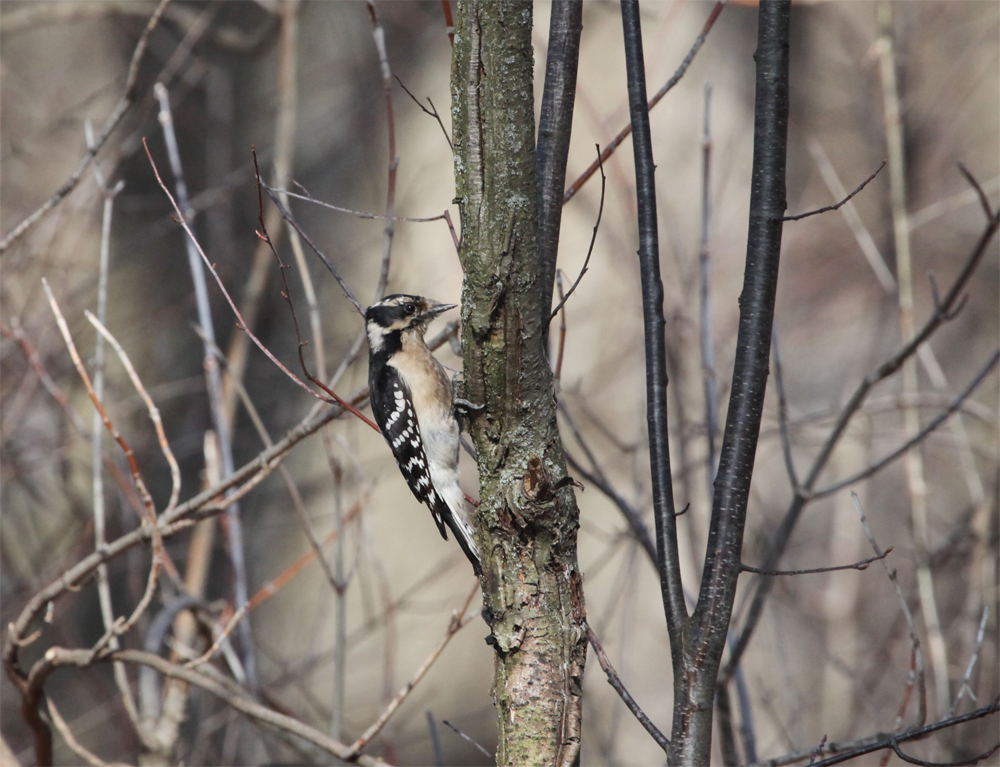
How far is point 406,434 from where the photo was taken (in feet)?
11.3

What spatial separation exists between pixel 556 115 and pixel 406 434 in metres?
1.90

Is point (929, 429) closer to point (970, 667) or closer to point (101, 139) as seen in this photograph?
point (970, 667)

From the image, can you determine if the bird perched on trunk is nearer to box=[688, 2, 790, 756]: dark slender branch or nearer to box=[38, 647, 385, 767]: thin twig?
box=[38, 647, 385, 767]: thin twig

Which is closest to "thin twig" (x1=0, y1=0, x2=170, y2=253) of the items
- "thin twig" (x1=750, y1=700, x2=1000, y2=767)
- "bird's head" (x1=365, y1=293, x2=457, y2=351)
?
"bird's head" (x1=365, y1=293, x2=457, y2=351)

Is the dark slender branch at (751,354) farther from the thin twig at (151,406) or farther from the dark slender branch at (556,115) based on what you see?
the thin twig at (151,406)

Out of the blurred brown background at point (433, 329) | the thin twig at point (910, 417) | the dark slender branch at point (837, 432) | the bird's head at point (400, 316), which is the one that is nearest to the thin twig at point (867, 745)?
the dark slender branch at point (837, 432)

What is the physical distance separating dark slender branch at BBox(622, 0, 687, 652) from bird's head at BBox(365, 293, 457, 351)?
1.85m

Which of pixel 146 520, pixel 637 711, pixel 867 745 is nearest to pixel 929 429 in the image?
pixel 867 745

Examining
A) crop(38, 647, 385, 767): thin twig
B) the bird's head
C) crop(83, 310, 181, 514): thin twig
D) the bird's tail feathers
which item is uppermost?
the bird's head

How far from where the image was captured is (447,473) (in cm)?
345

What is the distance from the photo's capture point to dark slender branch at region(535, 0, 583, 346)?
1.78m

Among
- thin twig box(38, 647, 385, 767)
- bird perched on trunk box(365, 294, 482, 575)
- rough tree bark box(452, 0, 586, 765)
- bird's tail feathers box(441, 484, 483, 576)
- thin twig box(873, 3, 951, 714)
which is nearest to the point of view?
rough tree bark box(452, 0, 586, 765)

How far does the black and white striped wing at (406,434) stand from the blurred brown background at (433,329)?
3.44ft

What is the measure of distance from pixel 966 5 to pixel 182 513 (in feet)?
21.8
